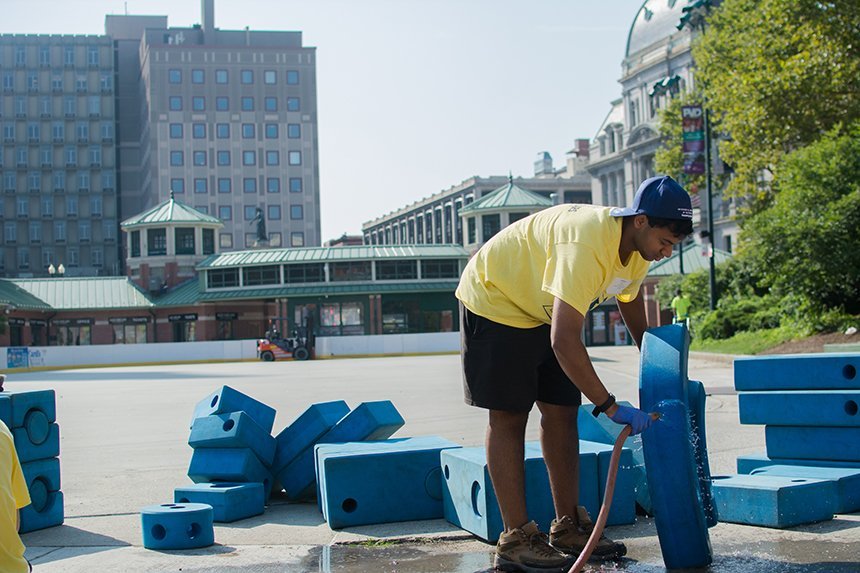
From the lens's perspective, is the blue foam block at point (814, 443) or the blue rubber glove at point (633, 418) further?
the blue foam block at point (814, 443)

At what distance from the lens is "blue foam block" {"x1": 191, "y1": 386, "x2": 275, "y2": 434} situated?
6.51m

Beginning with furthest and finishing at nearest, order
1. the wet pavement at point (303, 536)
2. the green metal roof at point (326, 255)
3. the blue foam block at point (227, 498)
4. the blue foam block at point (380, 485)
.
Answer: the green metal roof at point (326, 255)
the blue foam block at point (227, 498)
the blue foam block at point (380, 485)
the wet pavement at point (303, 536)

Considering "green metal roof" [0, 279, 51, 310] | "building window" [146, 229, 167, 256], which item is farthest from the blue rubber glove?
"building window" [146, 229, 167, 256]

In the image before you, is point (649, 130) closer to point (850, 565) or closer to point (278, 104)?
point (278, 104)

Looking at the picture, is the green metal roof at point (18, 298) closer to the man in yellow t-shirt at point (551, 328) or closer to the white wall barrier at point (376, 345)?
the white wall barrier at point (376, 345)

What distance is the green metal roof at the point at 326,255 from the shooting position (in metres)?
60.9

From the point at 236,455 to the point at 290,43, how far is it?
4458 inches

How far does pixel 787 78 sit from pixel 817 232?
620 cm

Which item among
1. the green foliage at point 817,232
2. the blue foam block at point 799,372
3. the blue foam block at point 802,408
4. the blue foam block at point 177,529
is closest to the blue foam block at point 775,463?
the blue foam block at point 802,408

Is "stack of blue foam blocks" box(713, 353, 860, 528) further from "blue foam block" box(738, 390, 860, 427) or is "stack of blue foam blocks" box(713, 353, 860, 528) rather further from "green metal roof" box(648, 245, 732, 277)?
"green metal roof" box(648, 245, 732, 277)

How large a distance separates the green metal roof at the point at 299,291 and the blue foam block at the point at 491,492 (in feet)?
174

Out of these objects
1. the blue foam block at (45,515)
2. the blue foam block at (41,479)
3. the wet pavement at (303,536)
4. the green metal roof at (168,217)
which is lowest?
the wet pavement at (303,536)

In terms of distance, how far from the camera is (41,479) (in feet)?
19.9

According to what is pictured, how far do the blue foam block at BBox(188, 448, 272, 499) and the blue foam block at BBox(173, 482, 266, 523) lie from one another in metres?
0.08
